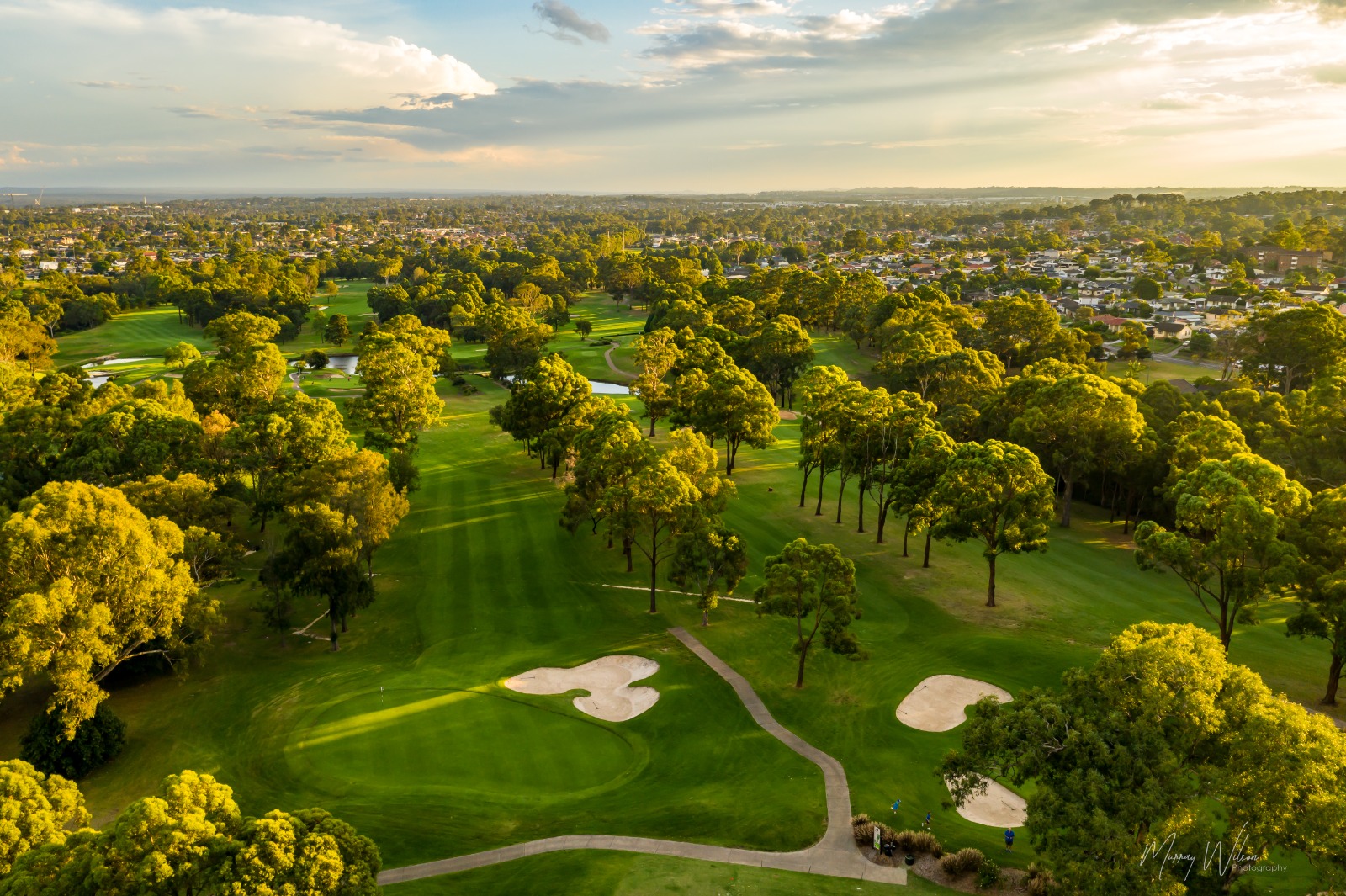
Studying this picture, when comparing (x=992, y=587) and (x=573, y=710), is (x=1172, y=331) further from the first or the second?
(x=573, y=710)

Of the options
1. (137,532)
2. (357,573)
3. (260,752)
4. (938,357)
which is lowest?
(260,752)

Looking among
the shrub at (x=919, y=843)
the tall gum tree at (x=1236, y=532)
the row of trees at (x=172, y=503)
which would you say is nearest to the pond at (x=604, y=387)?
the row of trees at (x=172, y=503)

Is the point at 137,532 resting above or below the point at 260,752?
above

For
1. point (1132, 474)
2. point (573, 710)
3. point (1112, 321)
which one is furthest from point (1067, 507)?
point (1112, 321)

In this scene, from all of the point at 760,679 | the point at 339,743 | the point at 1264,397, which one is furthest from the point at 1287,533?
the point at 339,743

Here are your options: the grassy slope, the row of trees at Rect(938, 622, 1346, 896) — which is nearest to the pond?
the grassy slope

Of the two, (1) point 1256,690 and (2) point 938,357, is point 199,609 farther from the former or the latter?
(2) point 938,357
